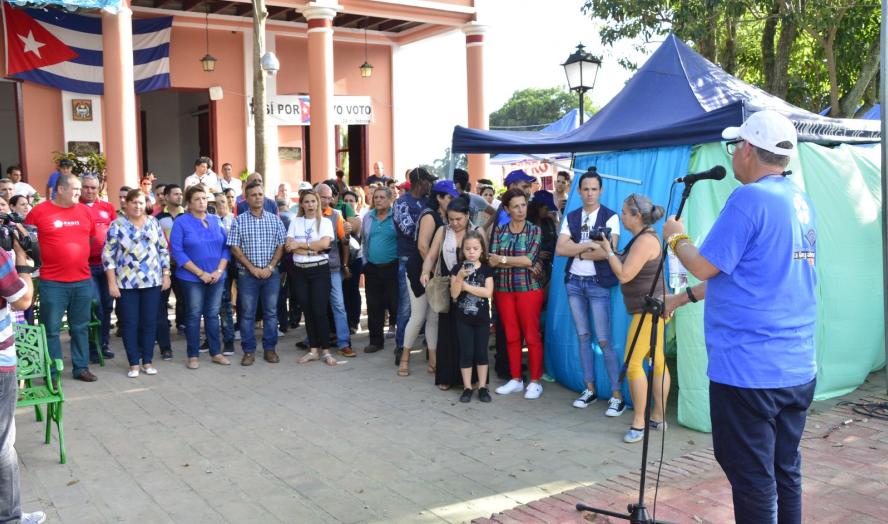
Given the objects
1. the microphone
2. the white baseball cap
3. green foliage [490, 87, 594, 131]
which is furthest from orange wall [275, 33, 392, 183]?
green foliage [490, 87, 594, 131]

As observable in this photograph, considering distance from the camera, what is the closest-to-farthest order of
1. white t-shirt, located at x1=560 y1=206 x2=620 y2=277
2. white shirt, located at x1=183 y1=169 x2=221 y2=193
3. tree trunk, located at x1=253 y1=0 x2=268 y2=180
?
white t-shirt, located at x1=560 y1=206 x2=620 y2=277 < tree trunk, located at x1=253 y1=0 x2=268 y2=180 < white shirt, located at x1=183 y1=169 x2=221 y2=193

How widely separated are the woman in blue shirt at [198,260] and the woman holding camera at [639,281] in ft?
13.0

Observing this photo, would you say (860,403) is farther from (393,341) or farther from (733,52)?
(733,52)

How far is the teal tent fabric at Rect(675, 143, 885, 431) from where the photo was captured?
228 inches

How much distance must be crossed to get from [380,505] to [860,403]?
13.7 ft

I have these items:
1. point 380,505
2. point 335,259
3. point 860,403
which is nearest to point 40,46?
point 335,259

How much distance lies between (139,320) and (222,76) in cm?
1019

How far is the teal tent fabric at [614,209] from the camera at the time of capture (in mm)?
6062

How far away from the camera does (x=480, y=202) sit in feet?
27.2

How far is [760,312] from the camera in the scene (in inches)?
120

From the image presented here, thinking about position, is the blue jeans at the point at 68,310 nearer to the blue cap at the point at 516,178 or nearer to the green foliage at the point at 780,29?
the blue cap at the point at 516,178

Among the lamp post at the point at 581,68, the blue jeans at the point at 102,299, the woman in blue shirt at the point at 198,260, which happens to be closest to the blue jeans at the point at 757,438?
the woman in blue shirt at the point at 198,260

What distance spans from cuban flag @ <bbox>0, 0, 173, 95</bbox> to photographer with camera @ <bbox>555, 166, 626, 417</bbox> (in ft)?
38.5

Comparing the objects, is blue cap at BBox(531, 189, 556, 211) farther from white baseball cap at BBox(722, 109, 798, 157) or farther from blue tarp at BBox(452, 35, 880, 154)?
white baseball cap at BBox(722, 109, 798, 157)
